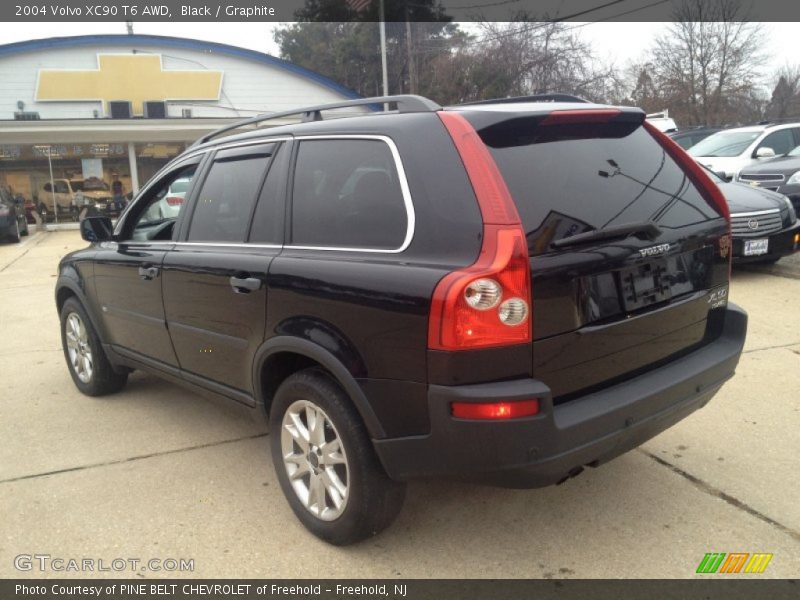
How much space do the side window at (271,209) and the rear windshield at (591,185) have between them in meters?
1.10

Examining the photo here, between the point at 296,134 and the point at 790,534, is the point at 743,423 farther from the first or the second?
the point at 296,134

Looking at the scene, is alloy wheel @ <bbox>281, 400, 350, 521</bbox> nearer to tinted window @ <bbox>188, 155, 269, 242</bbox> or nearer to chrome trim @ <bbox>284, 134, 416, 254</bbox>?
chrome trim @ <bbox>284, 134, 416, 254</bbox>

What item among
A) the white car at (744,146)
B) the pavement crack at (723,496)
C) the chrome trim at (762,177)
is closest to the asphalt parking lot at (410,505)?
the pavement crack at (723,496)

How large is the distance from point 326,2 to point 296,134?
4023 cm

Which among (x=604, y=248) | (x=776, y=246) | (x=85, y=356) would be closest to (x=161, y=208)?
(x=85, y=356)

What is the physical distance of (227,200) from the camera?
3.60 meters

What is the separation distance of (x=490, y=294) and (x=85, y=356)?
12.5 feet

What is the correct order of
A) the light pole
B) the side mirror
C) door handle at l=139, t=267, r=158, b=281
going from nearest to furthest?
door handle at l=139, t=267, r=158, b=281 < the side mirror < the light pole

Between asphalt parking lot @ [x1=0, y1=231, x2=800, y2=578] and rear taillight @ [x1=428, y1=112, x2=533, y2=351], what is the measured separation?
3.46 feet

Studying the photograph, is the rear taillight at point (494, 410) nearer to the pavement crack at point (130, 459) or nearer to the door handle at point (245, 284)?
the door handle at point (245, 284)

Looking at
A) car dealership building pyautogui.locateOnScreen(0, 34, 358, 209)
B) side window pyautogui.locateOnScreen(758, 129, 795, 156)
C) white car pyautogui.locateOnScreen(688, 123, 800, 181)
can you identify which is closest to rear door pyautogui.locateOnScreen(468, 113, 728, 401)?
white car pyautogui.locateOnScreen(688, 123, 800, 181)

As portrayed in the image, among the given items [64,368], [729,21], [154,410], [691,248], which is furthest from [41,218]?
[729,21]

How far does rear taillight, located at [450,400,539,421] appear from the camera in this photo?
2.31m

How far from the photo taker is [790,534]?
2879 mm
